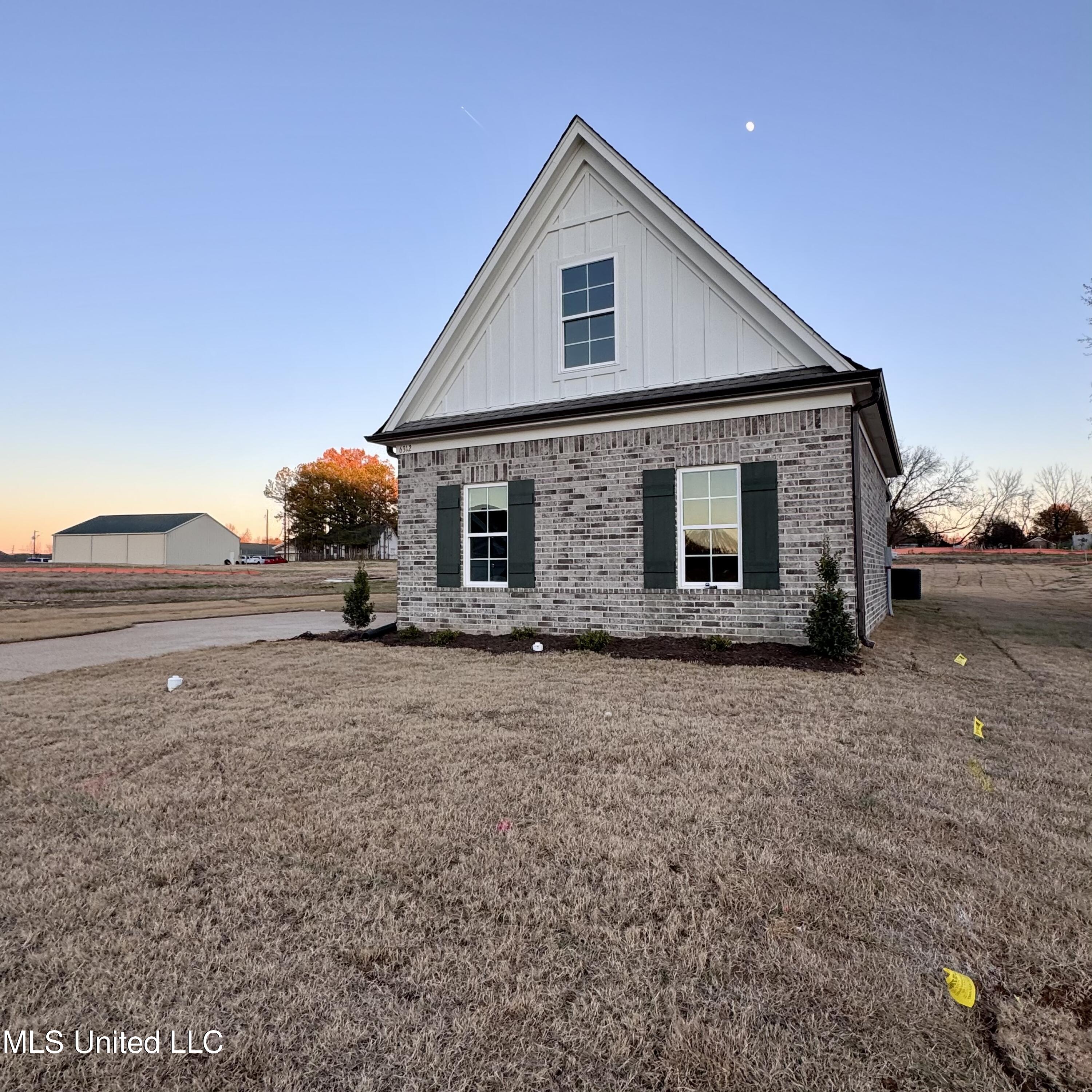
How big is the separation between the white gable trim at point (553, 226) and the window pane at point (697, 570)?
3.23 meters

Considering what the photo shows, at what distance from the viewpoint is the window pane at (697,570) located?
28.5 ft

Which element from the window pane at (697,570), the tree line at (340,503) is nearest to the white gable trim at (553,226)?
the window pane at (697,570)

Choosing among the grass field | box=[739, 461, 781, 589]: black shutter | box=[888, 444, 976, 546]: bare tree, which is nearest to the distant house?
the grass field

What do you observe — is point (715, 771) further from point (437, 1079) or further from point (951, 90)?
point (951, 90)

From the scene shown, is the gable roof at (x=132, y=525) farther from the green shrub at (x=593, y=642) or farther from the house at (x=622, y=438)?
the green shrub at (x=593, y=642)

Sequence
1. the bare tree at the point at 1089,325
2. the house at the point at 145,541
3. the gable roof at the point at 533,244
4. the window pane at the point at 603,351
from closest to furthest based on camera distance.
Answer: the gable roof at the point at 533,244, the window pane at the point at 603,351, the bare tree at the point at 1089,325, the house at the point at 145,541

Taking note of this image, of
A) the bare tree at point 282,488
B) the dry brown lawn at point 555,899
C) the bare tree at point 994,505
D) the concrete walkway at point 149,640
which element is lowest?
the concrete walkway at point 149,640

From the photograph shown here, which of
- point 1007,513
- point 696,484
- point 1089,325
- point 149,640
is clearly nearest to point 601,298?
point 696,484

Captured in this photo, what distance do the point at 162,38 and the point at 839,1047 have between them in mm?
14822

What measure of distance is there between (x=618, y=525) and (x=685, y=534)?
105 cm

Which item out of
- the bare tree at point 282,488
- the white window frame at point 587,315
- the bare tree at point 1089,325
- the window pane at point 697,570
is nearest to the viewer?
the window pane at point 697,570

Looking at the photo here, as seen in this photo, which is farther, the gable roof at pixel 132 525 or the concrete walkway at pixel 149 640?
the gable roof at pixel 132 525

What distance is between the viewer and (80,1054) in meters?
1.58

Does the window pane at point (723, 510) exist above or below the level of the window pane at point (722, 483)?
below
